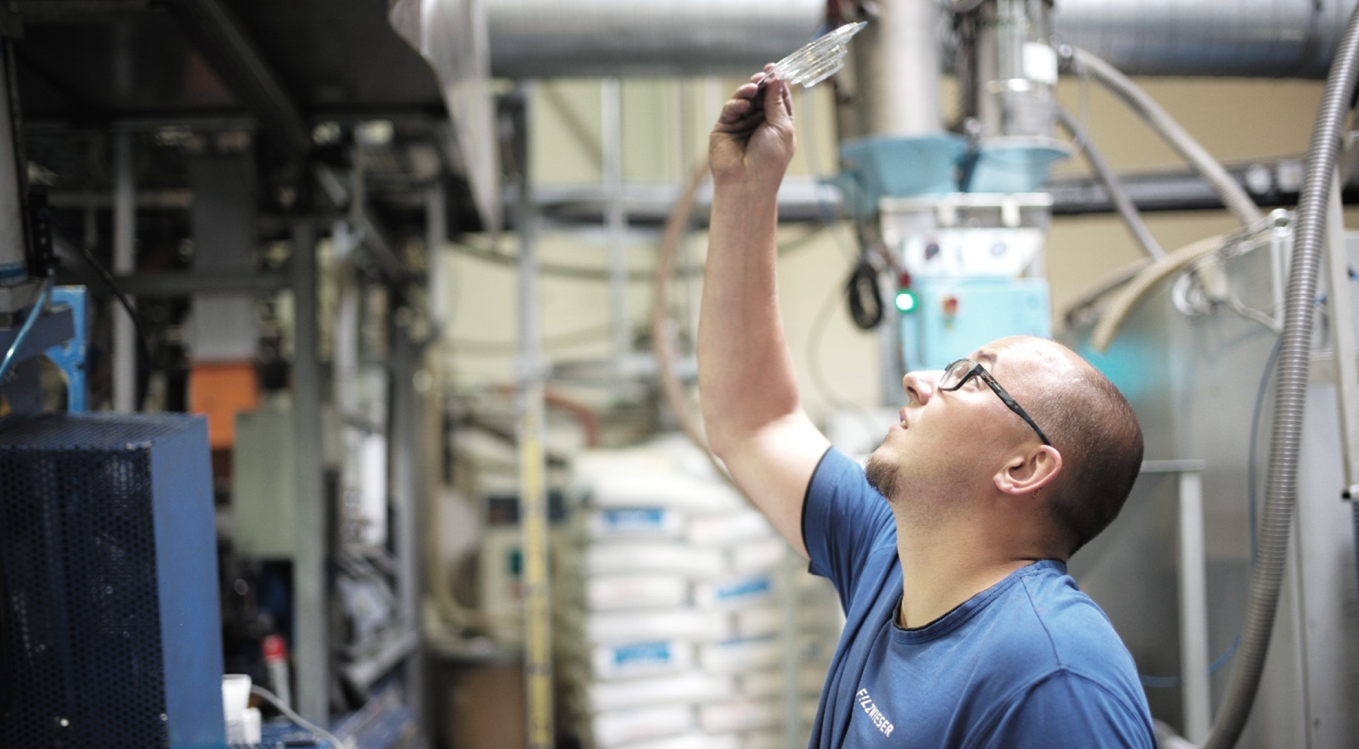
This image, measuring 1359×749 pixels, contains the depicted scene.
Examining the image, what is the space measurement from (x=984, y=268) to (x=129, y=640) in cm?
194

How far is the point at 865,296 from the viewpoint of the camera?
258 cm

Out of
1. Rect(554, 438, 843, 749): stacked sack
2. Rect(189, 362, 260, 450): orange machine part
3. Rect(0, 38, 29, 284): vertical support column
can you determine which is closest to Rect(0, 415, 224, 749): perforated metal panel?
Answer: Rect(0, 38, 29, 284): vertical support column

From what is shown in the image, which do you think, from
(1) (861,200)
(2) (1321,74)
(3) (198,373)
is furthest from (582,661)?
(2) (1321,74)

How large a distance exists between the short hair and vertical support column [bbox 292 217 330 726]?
192 centimetres

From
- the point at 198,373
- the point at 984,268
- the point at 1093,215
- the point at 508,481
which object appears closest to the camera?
the point at 984,268

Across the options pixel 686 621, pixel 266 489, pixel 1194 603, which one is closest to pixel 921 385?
pixel 1194 603

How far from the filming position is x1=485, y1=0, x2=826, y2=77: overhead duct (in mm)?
2830

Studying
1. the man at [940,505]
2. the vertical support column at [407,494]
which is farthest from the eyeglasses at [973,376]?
the vertical support column at [407,494]

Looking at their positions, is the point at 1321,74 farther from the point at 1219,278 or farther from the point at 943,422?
the point at 943,422

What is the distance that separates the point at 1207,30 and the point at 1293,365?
171 cm

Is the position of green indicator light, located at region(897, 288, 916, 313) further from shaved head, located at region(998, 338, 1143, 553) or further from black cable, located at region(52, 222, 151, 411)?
black cable, located at region(52, 222, 151, 411)

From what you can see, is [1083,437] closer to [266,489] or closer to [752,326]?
[752,326]

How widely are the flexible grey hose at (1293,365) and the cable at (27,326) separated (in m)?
1.88

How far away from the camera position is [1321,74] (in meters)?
3.03
